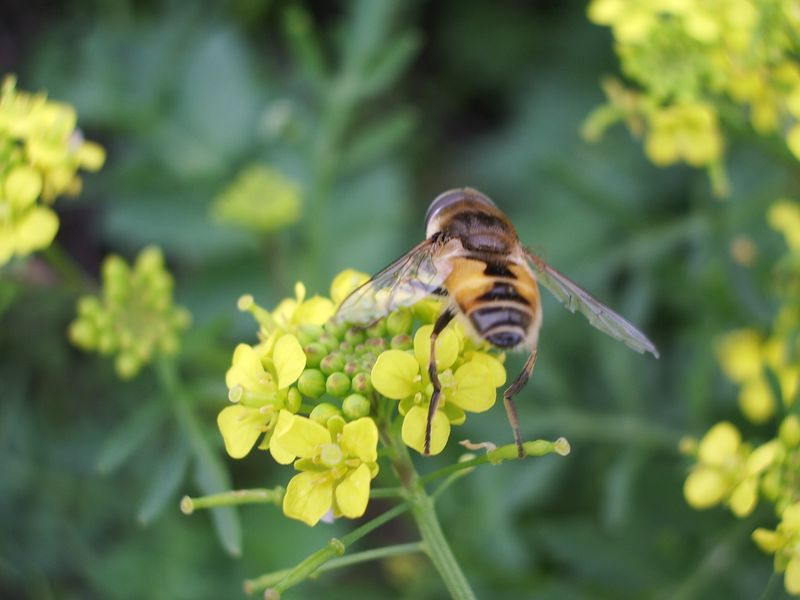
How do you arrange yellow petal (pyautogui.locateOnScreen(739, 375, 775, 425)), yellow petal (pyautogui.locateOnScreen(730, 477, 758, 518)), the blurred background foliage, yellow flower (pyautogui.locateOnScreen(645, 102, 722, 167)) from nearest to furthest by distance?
yellow petal (pyautogui.locateOnScreen(730, 477, 758, 518)) < yellow flower (pyautogui.locateOnScreen(645, 102, 722, 167)) < yellow petal (pyautogui.locateOnScreen(739, 375, 775, 425)) < the blurred background foliage

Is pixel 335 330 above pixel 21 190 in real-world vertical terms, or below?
below

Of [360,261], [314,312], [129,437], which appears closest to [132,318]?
[129,437]

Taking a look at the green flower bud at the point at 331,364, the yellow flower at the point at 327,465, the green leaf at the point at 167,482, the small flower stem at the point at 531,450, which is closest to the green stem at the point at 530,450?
the small flower stem at the point at 531,450

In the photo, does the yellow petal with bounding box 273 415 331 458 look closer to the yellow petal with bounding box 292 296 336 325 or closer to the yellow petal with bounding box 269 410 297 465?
the yellow petal with bounding box 269 410 297 465

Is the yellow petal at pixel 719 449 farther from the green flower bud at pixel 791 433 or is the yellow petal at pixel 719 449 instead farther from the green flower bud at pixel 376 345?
the green flower bud at pixel 376 345

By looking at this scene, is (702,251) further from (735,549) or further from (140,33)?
(140,33)

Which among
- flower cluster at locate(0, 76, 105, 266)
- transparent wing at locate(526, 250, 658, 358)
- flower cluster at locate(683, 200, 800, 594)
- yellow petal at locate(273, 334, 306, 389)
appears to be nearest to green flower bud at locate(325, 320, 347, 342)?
yellow petal at locate(273, 334, 306, 389)

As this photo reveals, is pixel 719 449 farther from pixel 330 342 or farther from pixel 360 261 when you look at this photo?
pixel 360 261
